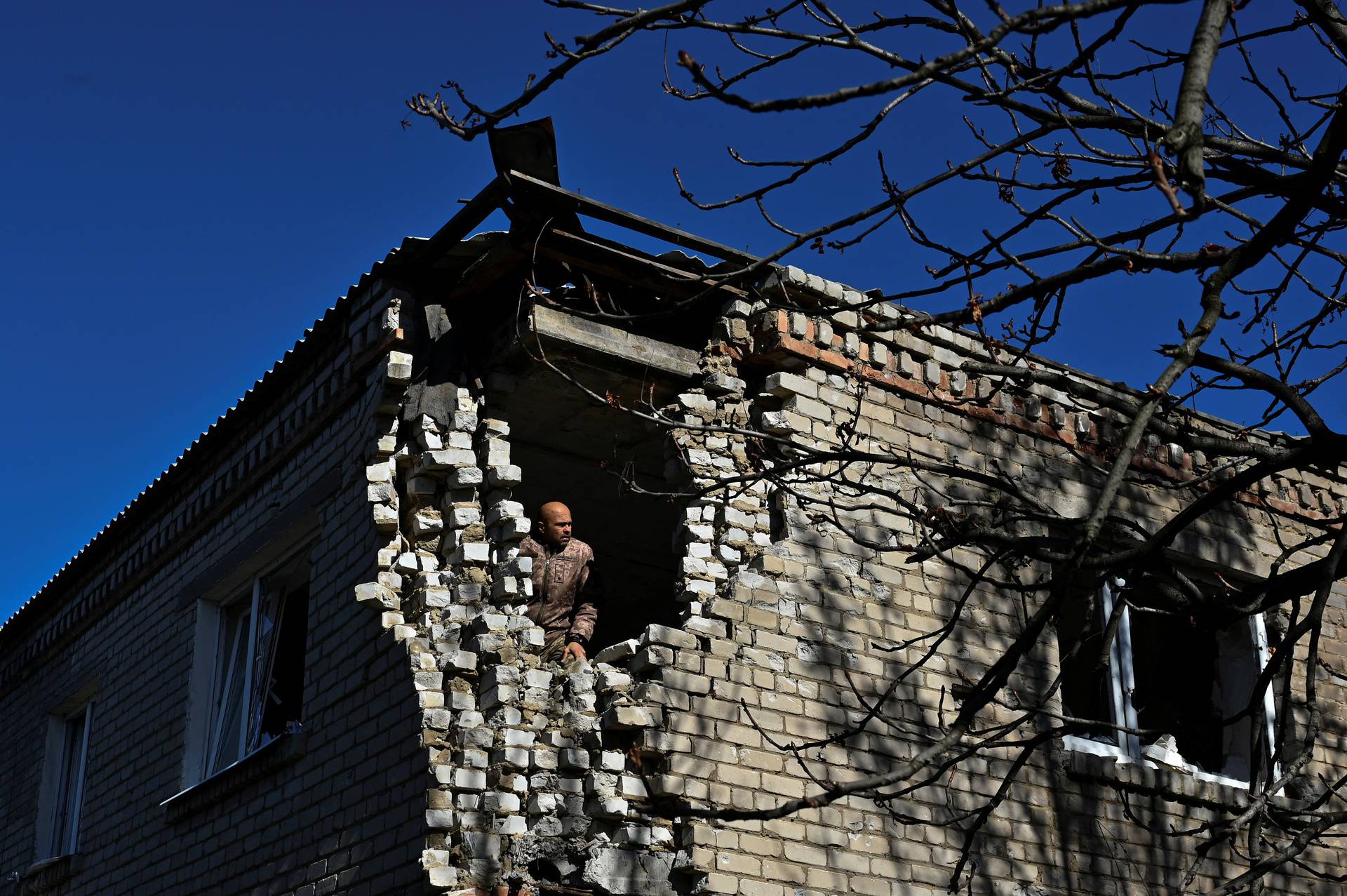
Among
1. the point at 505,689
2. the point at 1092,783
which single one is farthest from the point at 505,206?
the point at 1092,783

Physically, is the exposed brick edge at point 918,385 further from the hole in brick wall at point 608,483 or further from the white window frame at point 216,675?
the white window frame at point 216,675

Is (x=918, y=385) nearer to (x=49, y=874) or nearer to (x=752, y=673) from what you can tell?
(x=752, y=673)

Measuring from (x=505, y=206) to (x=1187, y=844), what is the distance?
17.5 ft

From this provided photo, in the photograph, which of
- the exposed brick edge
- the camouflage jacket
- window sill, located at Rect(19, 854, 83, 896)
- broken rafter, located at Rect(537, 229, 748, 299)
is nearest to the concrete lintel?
broken rafter, located at Rect(537, 229, 748, 299)

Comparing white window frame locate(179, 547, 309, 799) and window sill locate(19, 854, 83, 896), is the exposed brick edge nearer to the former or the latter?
white window frame locate(179, 547, 309, 799)

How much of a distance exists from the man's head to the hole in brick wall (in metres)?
0.36

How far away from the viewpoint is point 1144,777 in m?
8.64

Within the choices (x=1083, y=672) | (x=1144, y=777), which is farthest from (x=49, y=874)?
(x=1083, y=672)

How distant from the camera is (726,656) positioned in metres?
7.45

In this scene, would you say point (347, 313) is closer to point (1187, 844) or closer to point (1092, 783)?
point (1092, 783)

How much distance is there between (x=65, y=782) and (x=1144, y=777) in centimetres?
853

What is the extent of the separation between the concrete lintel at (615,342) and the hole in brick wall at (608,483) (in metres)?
0.23

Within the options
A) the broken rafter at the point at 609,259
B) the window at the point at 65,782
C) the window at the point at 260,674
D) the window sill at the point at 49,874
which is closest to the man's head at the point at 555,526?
the broken rafter at the point at 609,259

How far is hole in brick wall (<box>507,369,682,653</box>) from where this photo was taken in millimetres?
8680
